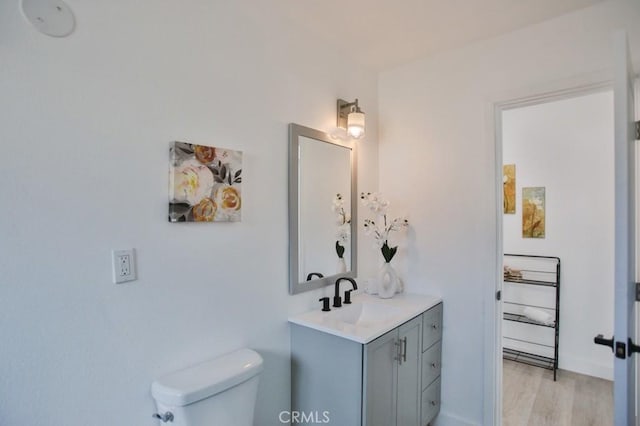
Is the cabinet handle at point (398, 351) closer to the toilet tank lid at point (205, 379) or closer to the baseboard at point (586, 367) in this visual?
the toilet tank lid at point (205, 379)

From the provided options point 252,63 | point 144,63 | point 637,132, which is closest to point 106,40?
point 144,63

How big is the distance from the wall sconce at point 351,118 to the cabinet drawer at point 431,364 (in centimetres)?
146

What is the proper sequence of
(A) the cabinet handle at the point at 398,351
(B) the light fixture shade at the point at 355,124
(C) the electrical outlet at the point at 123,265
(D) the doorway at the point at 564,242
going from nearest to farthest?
(C) the electrical outlet at the point at 123,265
(A) the cabinet handle at the point at 398,351
(B) the light fixture shade at the point at 355,124
(D) the doorway at the point at 564,242

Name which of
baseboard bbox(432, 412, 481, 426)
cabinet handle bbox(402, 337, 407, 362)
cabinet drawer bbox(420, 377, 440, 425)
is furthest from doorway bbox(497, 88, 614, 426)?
cabinet handle bbox(402, 337, 407, 362)

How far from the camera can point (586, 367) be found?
290cm

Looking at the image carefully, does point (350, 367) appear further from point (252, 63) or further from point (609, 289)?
point (609, 289)

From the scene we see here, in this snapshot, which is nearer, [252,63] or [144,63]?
[144,63]

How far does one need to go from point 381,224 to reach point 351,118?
0.85 m

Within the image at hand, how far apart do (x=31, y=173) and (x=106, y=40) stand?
1.74ft

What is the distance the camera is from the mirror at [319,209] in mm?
1859

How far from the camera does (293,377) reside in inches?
71.2

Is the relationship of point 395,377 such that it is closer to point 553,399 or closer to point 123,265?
point 123,265

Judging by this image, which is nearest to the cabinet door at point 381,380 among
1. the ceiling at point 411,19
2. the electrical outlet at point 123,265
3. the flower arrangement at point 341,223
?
the flower arrangement at point 341,223

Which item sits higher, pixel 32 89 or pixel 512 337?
pixel 32 89
